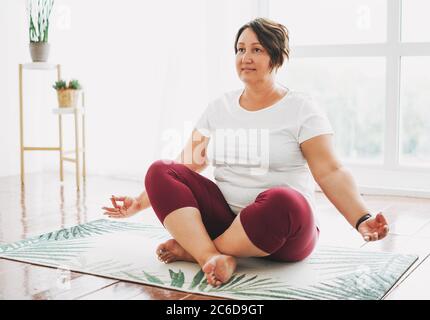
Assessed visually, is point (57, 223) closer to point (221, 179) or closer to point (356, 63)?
point (221, 179)

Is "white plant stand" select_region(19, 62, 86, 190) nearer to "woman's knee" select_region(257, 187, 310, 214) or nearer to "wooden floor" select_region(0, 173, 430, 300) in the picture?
"wooden floor" select_region(0, 173, 430, 300)

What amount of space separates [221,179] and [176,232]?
25 centimetres

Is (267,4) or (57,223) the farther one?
(267,4)

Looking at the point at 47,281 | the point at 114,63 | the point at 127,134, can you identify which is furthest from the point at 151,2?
the point at 47,281

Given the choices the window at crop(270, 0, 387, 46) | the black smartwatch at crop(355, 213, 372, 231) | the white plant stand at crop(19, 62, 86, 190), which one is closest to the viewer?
the black smartwatch at crop(355, 213, 372, 231)

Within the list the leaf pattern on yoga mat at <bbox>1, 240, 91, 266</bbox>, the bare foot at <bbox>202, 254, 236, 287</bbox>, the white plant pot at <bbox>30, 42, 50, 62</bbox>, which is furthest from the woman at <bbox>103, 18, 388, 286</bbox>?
the white plant pot at <bbox>30, 42, 50, 62</bbox>

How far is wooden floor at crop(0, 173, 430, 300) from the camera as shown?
1.74 meters

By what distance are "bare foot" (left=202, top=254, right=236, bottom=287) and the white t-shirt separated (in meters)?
0.25

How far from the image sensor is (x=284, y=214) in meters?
1.73

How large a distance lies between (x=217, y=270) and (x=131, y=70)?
234 centimetres

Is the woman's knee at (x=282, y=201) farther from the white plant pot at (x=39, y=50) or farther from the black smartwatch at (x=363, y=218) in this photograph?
the white plant pot at (x=39, y=50)

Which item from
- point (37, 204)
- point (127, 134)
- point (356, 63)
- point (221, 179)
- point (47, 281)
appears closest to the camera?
point (47, 281)

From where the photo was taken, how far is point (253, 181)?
196 centimetres

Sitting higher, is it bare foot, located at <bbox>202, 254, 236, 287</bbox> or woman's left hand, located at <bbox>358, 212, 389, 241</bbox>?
woman's left hand, located at <bbox>358, 212, 389, 241</bbox>
